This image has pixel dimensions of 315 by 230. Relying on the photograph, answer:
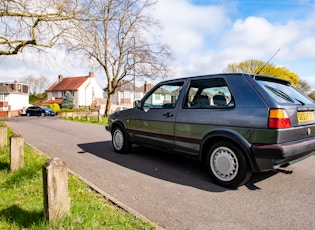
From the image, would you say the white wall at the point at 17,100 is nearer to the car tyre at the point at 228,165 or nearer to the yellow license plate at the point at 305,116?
the car tyre at the point at 228,165

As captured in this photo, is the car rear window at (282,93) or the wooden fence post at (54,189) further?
the car rear window at (282,93)

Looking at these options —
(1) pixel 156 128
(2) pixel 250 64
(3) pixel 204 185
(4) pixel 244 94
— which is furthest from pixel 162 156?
(2) pixel 250 64

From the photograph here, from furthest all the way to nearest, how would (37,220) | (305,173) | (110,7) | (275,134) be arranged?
(110,7) → (305,173) → (275,134) → (37,220)

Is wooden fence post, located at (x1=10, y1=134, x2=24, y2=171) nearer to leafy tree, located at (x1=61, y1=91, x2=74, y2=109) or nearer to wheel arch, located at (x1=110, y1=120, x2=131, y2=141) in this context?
wheel arch, located at (x1=110, y1=120, x2=131, y2=141)

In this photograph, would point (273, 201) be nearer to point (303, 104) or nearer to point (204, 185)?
point (204, 185)

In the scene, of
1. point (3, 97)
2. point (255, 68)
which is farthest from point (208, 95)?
point (3, 97)

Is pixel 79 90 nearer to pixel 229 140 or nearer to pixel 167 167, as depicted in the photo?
pixel 167 167

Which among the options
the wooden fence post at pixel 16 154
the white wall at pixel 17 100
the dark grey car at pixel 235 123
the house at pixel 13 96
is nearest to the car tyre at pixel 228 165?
the dark grey car at pixel 235 123

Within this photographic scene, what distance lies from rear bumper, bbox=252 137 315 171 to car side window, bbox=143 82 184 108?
6.30ft

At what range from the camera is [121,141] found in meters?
6.05

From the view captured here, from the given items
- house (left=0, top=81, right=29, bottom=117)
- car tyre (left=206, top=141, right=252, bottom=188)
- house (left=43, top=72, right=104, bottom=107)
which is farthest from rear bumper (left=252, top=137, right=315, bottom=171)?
house (left=43, top=72, right=104, bottom=107)

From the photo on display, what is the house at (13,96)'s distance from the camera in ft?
163

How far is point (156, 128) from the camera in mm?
4930

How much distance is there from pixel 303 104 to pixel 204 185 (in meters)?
2.15
